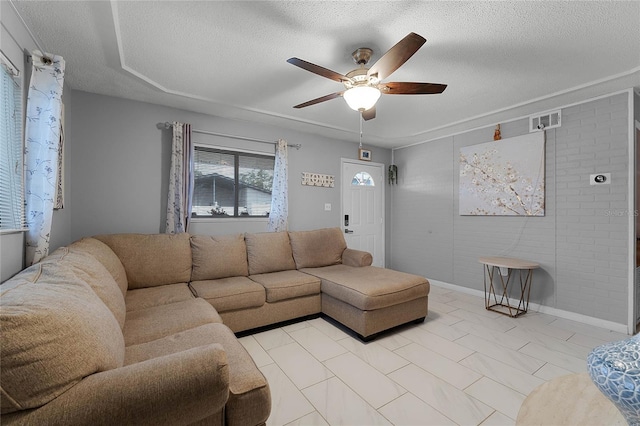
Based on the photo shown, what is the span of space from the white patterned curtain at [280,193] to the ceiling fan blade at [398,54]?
2171 mm

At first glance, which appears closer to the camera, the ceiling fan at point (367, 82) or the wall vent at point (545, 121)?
the ceiling fan at point (367, 82)

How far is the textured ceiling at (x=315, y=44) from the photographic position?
1.72 m

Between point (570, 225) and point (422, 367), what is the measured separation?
254 cm

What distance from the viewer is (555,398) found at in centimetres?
79

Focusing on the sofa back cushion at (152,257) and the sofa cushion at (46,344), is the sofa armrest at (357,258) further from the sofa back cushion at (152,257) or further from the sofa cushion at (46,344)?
the sofa cushion at (46,344)

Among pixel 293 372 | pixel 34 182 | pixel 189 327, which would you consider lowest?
pixel 293 372

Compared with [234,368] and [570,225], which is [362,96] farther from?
[570,225]

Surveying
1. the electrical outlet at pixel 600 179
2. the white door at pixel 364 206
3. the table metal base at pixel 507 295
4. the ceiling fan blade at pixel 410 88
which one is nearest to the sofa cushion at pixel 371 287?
the table metal base at pixel 507 295

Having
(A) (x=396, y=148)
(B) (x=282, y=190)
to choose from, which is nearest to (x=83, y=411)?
(B) (x=282, y=190)

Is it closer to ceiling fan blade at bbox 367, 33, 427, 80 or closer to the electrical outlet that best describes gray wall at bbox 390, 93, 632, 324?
the electrical outlet

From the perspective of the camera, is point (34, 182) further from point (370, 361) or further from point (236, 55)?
point (370, 361)

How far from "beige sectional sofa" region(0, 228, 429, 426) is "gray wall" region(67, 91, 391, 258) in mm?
485

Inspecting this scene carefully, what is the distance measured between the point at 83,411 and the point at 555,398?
4.70ft

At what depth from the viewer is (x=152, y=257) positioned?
2.72 meters
